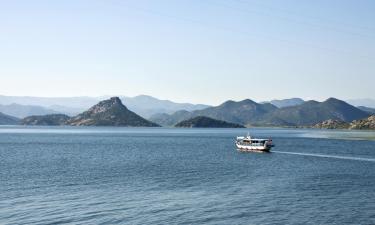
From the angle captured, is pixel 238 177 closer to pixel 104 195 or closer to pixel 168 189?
pixel 168 189

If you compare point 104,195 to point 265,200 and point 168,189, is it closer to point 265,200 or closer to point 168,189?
point 168,189

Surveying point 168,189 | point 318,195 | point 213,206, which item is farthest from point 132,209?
point 318,195

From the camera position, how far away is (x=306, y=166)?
445 feet

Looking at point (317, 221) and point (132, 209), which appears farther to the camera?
point (132, 209)

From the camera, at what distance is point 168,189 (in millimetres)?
84312

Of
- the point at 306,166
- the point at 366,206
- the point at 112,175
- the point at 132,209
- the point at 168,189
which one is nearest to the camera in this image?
the point at 132,209

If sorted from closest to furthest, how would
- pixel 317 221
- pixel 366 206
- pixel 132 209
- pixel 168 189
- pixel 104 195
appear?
pixel 317 221
pixel 132 209
pixel 366 206
pixel 104 195
pixel 168 189

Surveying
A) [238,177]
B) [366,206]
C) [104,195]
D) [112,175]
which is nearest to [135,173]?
[112,175]

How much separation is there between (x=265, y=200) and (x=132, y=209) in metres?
21.3

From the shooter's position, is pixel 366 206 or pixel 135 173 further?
pixel 135 173

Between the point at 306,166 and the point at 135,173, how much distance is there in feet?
169

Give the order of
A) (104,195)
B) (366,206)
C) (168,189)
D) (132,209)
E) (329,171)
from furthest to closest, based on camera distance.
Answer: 1. (329,171)
2. (168,189)
3. (104,195)
4. (366,206)
5. (132,209)

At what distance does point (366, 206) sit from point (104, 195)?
3939cm

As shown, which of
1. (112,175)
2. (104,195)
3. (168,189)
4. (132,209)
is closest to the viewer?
(132,209)
